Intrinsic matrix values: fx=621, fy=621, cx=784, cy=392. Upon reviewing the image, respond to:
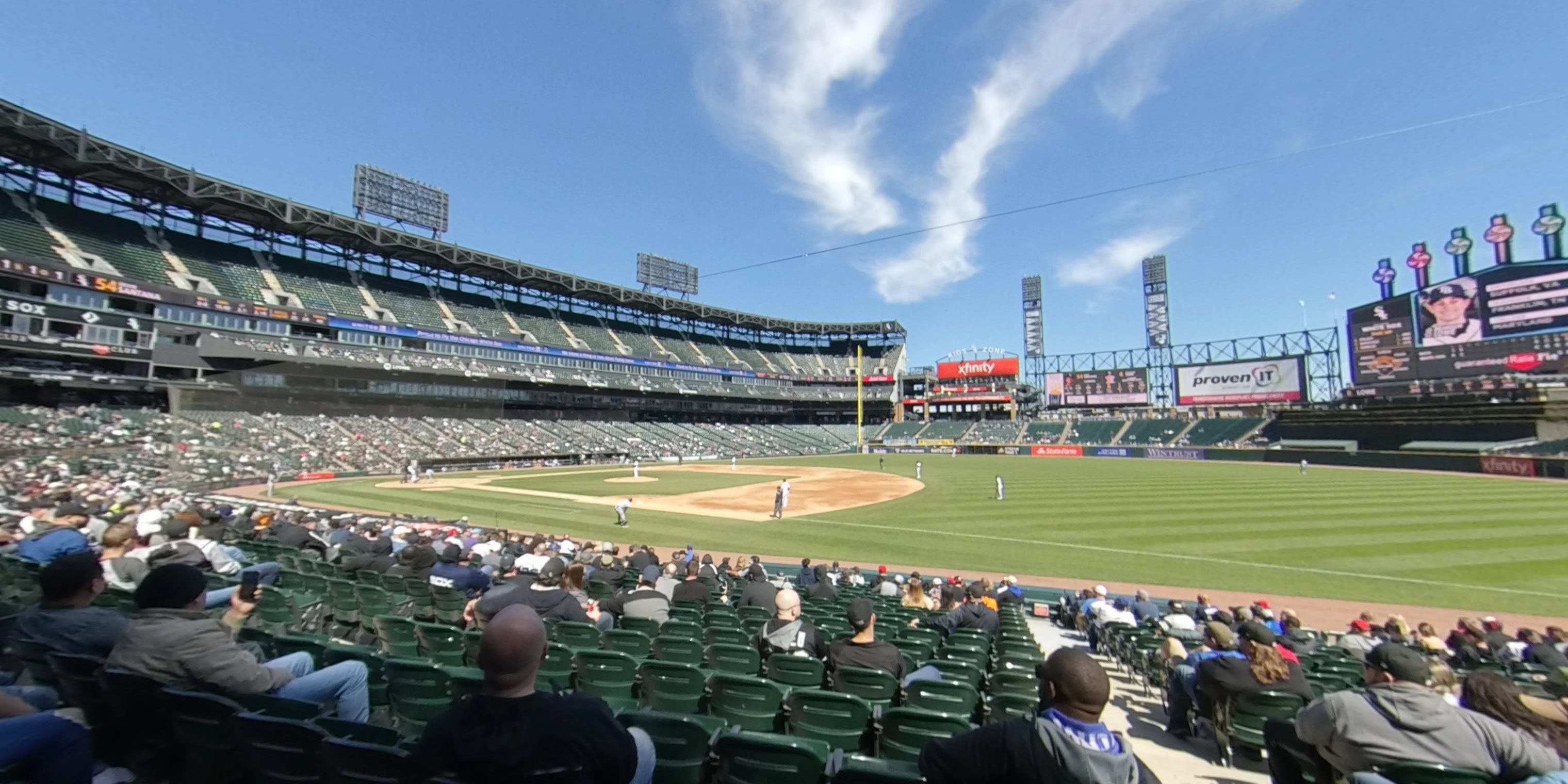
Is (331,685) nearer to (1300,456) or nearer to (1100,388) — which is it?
(1300,456)

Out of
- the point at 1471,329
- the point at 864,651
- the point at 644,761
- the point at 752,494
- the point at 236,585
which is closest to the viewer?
the point at 644,761

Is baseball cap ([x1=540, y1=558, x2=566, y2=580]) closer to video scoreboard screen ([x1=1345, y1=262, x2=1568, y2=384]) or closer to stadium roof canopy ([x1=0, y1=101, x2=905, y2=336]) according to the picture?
stadium roof canopy ([x1=0, y1=101, x2=905, y2=336])

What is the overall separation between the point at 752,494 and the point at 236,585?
30.6 m

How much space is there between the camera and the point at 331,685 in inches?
162

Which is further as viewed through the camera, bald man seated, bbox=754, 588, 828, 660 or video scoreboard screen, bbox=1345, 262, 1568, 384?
video scoreboard screen, bbox=1345, 262, 1568, 384

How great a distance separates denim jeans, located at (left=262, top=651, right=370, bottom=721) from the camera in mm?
3984

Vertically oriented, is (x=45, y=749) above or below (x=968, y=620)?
above

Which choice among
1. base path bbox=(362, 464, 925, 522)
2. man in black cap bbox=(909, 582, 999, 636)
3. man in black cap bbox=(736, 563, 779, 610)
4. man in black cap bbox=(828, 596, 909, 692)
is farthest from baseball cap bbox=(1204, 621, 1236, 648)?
base path bbox=(362, 464, 925, 522)

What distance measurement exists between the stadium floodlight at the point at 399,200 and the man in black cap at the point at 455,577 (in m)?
75.1

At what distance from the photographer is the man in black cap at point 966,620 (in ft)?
28.2

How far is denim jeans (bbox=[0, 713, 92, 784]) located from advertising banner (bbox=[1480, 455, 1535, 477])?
208 ft

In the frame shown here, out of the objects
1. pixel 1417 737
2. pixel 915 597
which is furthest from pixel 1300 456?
pixel 1417 737

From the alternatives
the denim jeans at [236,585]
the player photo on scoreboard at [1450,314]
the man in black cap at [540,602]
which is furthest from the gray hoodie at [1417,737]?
the player photo on scoreboard at [1450,314]

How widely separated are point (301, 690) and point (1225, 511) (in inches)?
1291
